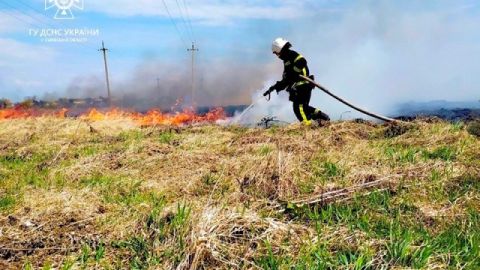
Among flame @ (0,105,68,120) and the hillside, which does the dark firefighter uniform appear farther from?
flame @ (0,105,68,120)

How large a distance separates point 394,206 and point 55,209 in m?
3.12

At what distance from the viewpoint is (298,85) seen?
1035 centimetres

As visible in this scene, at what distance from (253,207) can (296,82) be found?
6.94 m

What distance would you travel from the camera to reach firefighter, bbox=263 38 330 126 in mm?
10320

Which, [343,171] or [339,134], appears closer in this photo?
[343,171]

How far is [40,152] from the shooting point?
8484 millimetres

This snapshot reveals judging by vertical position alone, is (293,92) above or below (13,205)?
above

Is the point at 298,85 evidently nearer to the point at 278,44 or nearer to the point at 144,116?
the point at 278,44

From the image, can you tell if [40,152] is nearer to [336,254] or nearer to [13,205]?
[13,205]

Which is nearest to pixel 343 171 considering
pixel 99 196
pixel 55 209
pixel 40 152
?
pixel 99 196

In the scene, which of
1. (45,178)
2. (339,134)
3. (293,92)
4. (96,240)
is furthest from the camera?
(293,92)

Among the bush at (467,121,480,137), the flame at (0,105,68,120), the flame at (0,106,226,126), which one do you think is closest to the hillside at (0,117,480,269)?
the bush at (467,121,480,137)

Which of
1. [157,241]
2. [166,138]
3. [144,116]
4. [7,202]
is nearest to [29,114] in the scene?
[144,116]

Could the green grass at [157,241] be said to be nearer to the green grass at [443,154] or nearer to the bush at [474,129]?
the green grass at [443,154]
